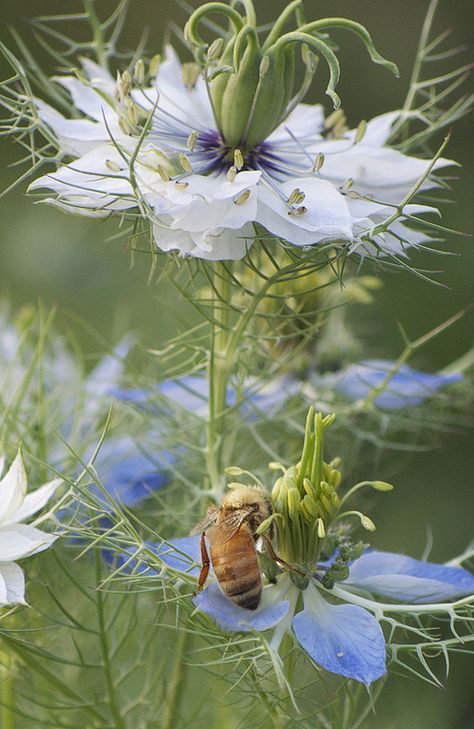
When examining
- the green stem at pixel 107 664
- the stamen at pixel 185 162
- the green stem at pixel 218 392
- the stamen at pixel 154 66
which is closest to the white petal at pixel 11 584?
the green stem at pixel 107 664

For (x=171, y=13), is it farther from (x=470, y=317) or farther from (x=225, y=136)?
(x=225, y=136)

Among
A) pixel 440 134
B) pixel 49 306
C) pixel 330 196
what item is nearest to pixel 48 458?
pixel 330 196

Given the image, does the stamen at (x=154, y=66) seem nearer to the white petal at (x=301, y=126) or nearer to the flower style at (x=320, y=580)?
the white petal at (x=301, y=126)

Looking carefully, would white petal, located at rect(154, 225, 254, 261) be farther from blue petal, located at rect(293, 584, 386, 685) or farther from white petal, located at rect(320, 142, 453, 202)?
blue petal, located at rect(293, 584, 386, 685)

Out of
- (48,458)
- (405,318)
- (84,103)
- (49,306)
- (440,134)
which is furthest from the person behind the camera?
(440,134)

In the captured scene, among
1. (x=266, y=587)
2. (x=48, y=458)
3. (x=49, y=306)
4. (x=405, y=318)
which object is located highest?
(x=266, y=587)

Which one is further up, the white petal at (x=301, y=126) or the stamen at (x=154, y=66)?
the stamen at (x=154, y=66)

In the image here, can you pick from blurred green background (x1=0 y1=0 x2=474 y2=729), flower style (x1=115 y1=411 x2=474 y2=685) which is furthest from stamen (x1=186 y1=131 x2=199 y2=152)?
blurred green background (x1=0 y1=0 x2=474 y2=729)
